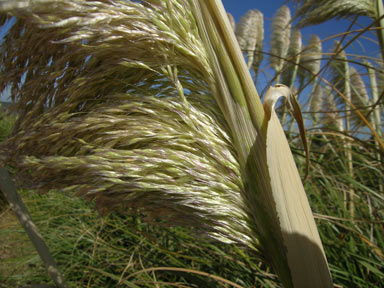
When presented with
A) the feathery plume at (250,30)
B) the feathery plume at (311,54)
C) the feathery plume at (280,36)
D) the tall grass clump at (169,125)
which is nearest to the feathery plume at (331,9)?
the feathery plume at (311,54)

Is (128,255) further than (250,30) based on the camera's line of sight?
No

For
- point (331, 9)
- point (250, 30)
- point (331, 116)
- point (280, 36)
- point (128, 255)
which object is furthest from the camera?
point (250, 30)

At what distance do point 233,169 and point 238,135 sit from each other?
7 centimetres

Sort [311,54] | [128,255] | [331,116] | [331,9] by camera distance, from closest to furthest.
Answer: [311,54] → [331,9] → [128,255] → [331,116]

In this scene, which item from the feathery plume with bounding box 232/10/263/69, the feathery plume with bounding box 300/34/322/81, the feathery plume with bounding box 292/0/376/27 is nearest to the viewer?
the feathery plume with bounding box 300/34/322/81

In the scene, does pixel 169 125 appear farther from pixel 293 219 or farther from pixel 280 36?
pixel 280 36

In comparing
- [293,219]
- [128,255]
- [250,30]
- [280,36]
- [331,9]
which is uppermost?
[280,36]

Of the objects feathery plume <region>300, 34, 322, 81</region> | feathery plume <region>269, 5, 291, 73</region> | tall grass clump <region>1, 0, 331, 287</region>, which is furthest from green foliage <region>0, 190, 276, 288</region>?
feathery plume <region>269, 5, 291, 73</region>

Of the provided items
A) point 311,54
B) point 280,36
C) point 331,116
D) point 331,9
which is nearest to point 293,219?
point 311,54

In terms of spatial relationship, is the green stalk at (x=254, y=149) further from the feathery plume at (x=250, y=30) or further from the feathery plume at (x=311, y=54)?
the feathery plume at (x=250, y=30)

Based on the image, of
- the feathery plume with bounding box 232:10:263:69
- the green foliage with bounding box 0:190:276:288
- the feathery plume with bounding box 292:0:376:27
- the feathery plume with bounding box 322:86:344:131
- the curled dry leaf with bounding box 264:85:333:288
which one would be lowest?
the green foliage with bounding box 0:190:276:288

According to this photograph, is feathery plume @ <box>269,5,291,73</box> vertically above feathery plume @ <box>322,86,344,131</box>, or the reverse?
feathery plume @ <box>269,5,291,73</box>

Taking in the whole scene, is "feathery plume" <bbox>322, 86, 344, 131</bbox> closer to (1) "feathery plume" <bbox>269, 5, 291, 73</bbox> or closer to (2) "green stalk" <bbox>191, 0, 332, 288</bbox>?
(2) "green stalk" <bbox>191, 0, 332, 288</bbox>

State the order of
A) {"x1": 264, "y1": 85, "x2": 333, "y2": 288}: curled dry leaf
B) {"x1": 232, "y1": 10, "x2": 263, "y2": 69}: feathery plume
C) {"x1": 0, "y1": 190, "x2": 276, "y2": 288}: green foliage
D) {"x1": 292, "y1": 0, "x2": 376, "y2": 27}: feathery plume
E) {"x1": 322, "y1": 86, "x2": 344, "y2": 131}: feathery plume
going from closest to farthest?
{"x1": 264, "y1": 85, "x2": 333, "y2": 288}: curled dry leaf, {"x1": 0, "y1": 190, "x2": 276, "y2": 288}: green foliage, {"x1": 292, "y1": 0, "x2": 376, "y2": 27}: feathery plume, {"x1": 322, "y1": 86, "x2": 344, "y2": 131}: feathery plume, {"x1": 232, "y1": 10, "x2": 263, "y2": 69}: feathery plume
